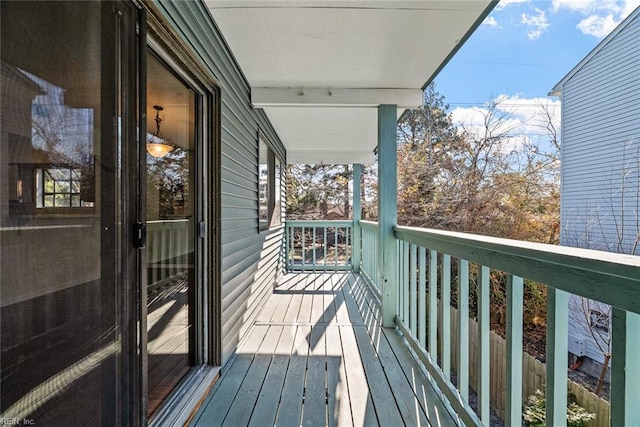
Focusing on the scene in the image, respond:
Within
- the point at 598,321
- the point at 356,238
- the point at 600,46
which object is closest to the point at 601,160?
the point at 600,46

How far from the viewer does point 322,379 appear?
79.0 inches

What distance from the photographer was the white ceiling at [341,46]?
5.85 feet

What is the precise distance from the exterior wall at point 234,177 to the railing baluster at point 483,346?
1635mm

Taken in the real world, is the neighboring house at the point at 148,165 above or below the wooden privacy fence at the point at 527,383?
above

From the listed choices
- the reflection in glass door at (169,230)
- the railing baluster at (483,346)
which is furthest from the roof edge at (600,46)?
the reflection in glass door at (169,230)

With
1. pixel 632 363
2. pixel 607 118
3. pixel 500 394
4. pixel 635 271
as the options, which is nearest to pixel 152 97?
pixel 635 271

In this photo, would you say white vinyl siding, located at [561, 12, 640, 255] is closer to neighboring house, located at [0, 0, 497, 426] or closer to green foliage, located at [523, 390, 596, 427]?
green foliage, located at [523, 390, 596, 427]

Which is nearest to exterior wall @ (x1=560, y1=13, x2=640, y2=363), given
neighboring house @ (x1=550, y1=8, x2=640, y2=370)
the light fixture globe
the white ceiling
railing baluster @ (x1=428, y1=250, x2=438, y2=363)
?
neighboring house @ (x1=550, y1=8, x2=640, y2=370)

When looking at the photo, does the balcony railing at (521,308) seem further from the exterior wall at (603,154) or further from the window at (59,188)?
the exterior wall at (603,154)

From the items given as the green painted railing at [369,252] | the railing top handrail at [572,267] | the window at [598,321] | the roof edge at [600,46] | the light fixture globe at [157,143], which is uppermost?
the roof edge at [600,46]

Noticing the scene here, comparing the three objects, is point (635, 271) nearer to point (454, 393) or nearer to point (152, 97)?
point (454, 393)

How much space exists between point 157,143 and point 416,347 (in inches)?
87.5

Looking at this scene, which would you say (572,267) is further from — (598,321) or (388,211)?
(598,321)

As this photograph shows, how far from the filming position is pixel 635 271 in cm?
69
